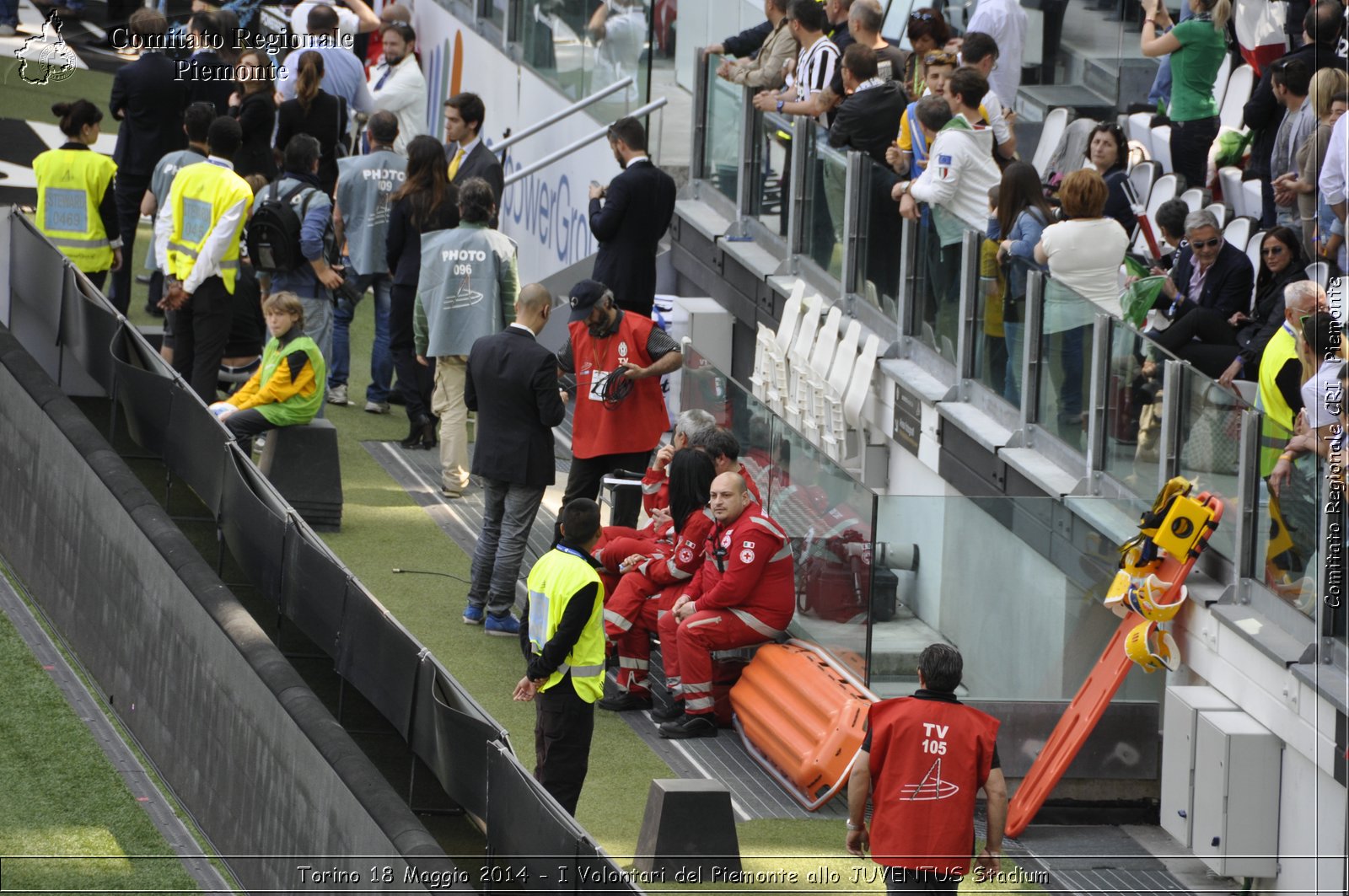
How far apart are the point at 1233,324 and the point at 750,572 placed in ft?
9.85

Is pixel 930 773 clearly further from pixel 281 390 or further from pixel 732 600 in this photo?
pixel 281 390

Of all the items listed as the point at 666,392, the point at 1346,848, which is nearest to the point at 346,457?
the point at 666,392

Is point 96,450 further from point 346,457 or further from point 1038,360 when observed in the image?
point 1038,360

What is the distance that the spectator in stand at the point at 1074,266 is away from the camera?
10625 millimetres

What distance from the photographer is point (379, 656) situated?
8.34m

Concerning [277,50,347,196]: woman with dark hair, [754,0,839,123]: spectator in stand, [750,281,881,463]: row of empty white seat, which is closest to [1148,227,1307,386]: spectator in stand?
[750,281,881,463]: row of empty white seat

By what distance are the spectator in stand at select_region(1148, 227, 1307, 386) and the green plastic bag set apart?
0.36 m

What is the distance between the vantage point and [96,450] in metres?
10.6

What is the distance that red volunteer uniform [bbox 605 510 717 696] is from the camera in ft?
Result: 34.5

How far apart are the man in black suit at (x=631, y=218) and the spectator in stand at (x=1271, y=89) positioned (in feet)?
12.3

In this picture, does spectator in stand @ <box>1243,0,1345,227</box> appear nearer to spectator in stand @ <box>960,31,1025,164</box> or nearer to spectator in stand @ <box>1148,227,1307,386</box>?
spectator in stand @ <box>960,31,1025,164</box>

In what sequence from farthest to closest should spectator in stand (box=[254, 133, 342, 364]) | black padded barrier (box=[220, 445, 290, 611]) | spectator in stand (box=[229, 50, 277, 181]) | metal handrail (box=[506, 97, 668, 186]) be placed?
metal handrail (box=[506, 97, 668, 186]) → spectator in stand (box=[229, 50, 277, 181]) → spectator in stand (box=[254, 133, 342, 364]) → black padded barrier (box=[220, 445, 290, 611])

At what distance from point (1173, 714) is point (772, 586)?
207 centimetres

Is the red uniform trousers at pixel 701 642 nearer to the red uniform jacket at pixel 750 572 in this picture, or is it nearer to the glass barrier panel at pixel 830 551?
the red uniform jacket at pixel 750 572
